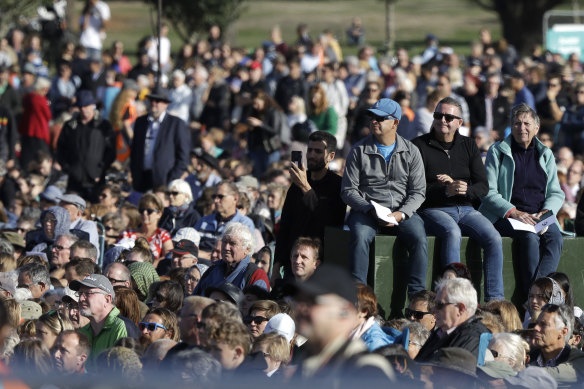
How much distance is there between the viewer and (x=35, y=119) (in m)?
18.6

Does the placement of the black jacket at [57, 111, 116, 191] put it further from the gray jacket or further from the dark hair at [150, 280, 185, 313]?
the gray jacket

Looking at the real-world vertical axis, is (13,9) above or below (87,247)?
above

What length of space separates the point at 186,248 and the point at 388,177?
2626 mm

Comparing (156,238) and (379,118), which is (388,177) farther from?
(156,238)

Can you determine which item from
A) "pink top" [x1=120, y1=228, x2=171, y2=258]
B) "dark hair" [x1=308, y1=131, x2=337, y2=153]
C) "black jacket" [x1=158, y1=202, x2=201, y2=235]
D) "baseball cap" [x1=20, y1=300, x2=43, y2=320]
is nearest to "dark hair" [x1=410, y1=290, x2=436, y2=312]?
"dark hair" [x1=308, y1=131, x2=337, y2=153]

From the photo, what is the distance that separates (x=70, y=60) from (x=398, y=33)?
2556 cm

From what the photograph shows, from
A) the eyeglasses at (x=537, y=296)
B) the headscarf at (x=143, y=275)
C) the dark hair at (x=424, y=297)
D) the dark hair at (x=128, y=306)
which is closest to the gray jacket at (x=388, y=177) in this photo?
the dark hair at (x=424, y=297)

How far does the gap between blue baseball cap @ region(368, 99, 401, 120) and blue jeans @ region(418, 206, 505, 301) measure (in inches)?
35.7

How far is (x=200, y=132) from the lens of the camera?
64.4ft

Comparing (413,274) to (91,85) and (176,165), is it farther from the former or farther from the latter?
(91,85)

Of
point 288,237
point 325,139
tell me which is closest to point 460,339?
point 325,139

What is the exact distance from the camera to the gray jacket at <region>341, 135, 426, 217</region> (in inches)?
367

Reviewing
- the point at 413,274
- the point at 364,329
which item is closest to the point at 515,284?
the point at 413,274

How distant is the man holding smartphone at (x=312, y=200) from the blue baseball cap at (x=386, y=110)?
1.90 feet
